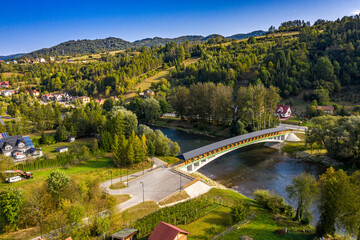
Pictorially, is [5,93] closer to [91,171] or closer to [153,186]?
[91,171]

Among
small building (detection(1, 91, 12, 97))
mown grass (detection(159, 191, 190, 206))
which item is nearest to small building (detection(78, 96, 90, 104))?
small building (detection(1, 91, 12, 97))

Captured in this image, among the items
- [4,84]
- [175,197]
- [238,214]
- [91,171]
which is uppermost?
[4,84]

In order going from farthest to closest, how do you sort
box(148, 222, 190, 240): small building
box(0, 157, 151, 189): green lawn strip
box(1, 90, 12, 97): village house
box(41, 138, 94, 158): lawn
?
box(1, 90, 12, 97): village house → box(41, 138, 94, 158): lawn → box(0, 157, 151, 189): green lawn strip → box(148, 222, 190, 240): small building

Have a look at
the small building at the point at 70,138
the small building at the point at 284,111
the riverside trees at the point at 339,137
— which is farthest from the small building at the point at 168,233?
the small building at the point at 284,111

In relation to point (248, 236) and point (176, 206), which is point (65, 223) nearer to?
point (176, 206)

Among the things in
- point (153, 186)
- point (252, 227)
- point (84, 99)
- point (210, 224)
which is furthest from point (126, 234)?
point (84, 99)

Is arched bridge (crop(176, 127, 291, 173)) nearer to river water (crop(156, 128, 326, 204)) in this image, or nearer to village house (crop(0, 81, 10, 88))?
river water (crop(156, 128, 326, 204))
